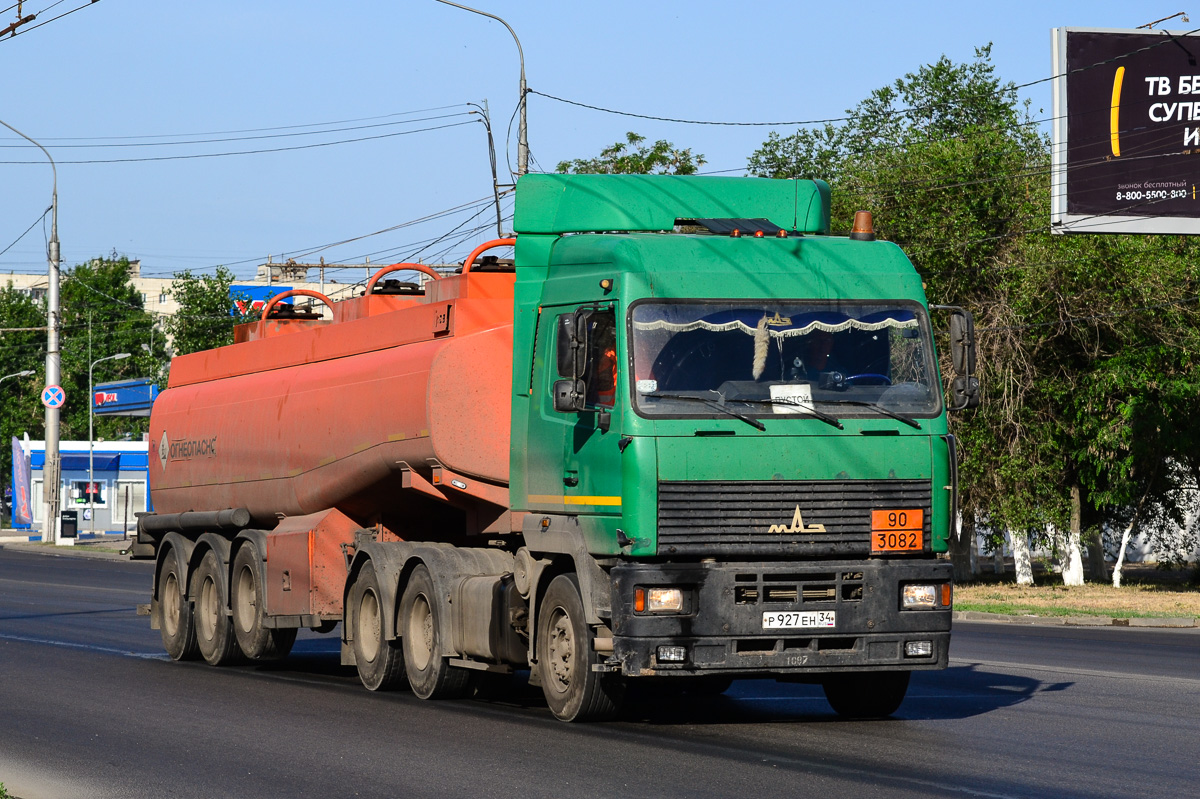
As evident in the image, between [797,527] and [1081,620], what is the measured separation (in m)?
15.3

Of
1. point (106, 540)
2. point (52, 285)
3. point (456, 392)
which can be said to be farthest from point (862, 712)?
point (106, 540)

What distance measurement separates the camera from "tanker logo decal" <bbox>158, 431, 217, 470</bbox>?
61.1 ft

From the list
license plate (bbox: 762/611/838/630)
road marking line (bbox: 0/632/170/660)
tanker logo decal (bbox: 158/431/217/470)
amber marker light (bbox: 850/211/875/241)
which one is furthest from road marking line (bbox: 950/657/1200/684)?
road marking line (bbox: 0/632/170/660)

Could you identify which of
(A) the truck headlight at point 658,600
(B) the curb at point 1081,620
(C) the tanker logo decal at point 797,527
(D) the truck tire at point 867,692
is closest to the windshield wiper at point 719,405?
(C) the tanker logo decal at point 797,527

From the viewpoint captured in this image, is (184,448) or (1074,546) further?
(1074,546)

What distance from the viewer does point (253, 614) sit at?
16.8 metres

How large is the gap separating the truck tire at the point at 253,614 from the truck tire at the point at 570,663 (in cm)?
545

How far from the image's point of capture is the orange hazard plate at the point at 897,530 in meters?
11.0

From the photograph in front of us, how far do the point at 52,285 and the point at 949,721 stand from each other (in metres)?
44.0

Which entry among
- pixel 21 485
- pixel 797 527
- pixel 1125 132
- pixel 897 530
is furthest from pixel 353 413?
pixel 21 485

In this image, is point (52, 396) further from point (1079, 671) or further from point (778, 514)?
point (778, 514)

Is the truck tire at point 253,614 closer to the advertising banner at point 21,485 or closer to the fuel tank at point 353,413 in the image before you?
the fuel tank at point 353,413

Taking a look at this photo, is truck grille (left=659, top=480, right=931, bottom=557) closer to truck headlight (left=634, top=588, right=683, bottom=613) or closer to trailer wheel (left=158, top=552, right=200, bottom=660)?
truck headlight (left=634, top=588, right=683, bottom=613)

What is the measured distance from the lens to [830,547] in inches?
428
